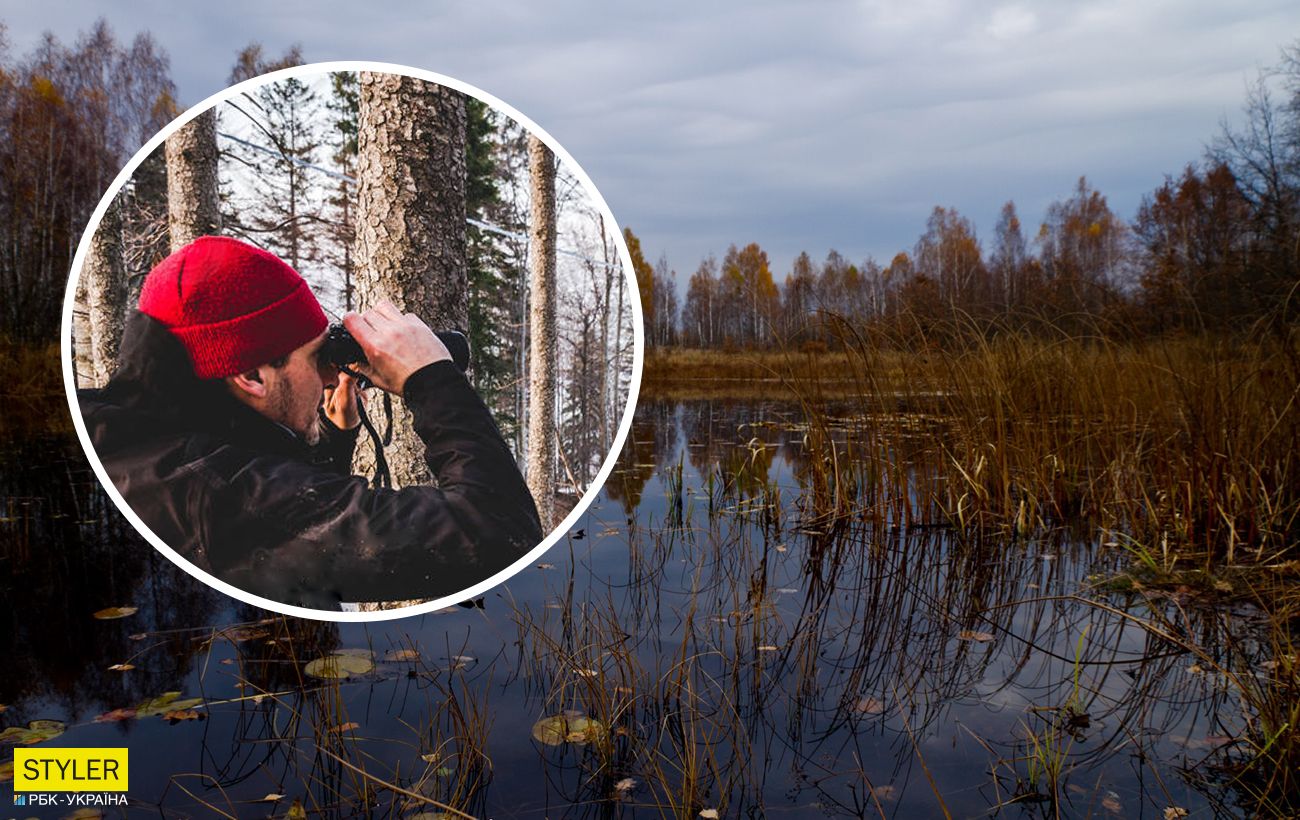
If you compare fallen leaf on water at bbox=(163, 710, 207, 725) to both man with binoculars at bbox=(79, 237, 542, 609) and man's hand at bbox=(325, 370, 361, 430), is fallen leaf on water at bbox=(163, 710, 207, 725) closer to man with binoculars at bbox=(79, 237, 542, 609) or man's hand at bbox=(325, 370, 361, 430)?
man with binoculars at bbox=(79, 237, 542, 609)

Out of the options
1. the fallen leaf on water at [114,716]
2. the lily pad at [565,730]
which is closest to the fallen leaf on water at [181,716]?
the fallen leaf on water at [114,716]

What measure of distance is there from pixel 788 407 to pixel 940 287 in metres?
10.6

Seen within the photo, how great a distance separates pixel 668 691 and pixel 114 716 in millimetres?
1798

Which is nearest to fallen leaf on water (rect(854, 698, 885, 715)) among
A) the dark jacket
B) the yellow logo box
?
the dark jacket

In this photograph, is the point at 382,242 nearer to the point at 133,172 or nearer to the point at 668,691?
the point at 133,172

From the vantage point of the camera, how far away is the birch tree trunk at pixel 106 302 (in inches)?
62.0

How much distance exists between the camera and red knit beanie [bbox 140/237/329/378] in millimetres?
1555

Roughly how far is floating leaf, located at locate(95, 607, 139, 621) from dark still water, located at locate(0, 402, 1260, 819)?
0.05 meters

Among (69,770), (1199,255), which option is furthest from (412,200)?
(1199,255)

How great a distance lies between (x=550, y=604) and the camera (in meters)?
3.94

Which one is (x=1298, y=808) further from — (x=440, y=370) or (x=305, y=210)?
(x=305, y=210)

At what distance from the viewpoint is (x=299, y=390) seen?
159 cm

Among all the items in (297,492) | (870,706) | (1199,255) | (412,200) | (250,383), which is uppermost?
(1199,255)

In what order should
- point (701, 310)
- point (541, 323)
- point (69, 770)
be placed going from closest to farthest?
point (541, 323)
point (69, 770)
point (701, 310)
